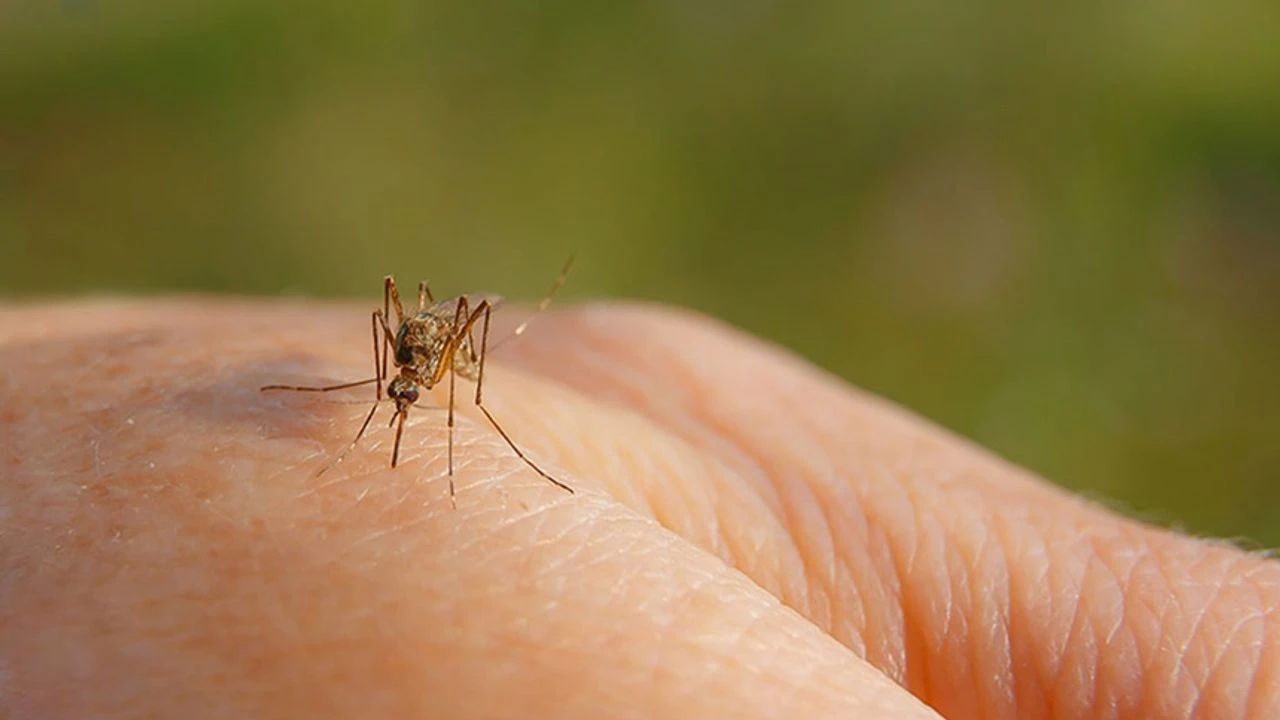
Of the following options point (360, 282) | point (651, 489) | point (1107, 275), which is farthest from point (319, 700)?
point (1107, 275)

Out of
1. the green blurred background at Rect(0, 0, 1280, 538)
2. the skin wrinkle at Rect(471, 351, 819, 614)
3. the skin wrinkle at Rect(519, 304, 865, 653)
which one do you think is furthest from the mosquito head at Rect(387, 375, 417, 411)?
the green blurred background at Rect(0, 0, 1280, 538)

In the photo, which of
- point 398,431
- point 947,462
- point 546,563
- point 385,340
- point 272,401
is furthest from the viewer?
point 947,462

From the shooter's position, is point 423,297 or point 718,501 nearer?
point 718,501

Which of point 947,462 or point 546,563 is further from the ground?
point 546,563

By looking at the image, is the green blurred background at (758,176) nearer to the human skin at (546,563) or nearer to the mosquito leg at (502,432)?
the human skin at (546,563)

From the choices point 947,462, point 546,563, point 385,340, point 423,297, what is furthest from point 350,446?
point 947,462

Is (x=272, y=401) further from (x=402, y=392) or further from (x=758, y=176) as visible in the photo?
(x=758, y=176)

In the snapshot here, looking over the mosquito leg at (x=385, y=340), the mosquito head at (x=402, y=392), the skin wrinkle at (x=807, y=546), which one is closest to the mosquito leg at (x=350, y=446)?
the mosquito head at (x=402, y=392)

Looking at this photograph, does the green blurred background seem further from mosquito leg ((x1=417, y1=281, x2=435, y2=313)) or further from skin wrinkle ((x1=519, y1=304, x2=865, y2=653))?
skin wrinkle ((x1=519, y1=304, x2=865, y2=653))
